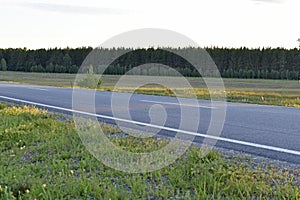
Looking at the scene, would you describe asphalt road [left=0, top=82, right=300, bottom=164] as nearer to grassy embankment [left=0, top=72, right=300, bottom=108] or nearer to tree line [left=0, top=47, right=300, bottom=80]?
grassy embankment [left=0, top=72, right=300, bottom=108]

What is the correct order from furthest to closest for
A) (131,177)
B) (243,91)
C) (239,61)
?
1. (239,61)
2. (243,91)
3. (131,177)

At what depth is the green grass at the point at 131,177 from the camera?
4.44m

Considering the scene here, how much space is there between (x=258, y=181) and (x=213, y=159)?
3.12 feet

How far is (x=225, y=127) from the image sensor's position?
28.9 feet

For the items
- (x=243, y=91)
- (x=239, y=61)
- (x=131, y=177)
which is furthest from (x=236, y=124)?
(x=239, y=61)

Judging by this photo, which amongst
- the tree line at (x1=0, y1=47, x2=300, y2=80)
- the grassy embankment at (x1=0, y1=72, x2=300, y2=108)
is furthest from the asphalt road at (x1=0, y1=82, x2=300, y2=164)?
the tree line at (x1=0, y1=47, x2=300, y2=80)

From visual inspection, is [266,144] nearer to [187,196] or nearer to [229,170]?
[229,170]

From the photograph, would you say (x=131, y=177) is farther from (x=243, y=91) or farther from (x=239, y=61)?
(x=239, y=61)

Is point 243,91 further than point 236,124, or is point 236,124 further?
point 243,91

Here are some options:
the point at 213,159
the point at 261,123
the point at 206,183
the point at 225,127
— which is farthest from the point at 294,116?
the point at 206,183

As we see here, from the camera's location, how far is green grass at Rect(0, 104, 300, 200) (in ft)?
14.6

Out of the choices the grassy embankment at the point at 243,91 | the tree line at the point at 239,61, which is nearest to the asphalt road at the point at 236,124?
the grassy embankment at the point at 243,91

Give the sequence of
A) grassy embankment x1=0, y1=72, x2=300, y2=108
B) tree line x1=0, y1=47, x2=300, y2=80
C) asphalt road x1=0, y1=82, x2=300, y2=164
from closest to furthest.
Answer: asphalt road x1=0, y1=82, x2=300, y2=164, grassy embankment x1=0, y1=72, x2=300, y2=108, tree line x1=0, y1=47, x2=300, y2=80

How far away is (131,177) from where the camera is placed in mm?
5043
